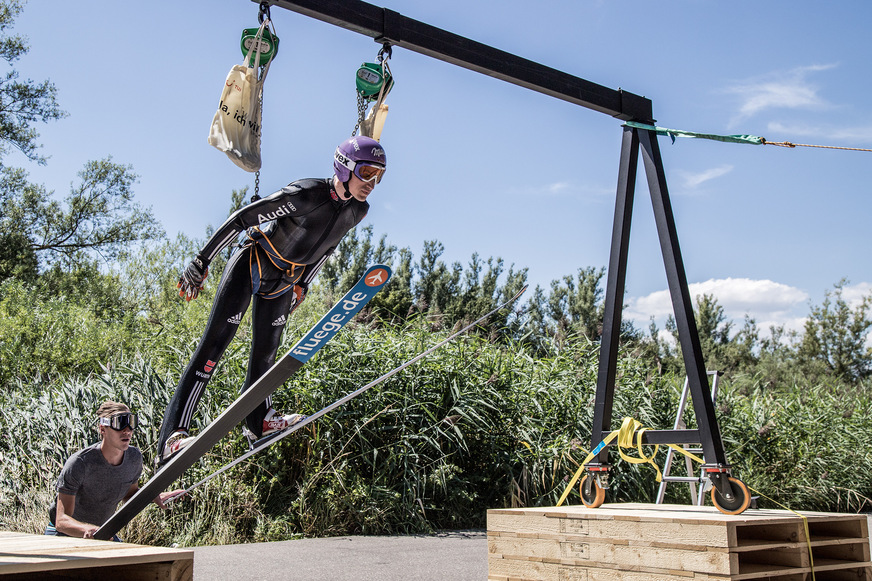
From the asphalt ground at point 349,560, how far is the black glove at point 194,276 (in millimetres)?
2200

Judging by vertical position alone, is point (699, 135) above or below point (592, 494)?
above

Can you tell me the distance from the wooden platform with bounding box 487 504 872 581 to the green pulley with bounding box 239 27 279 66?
2.77 metres

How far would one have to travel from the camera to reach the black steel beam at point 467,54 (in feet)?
12.1

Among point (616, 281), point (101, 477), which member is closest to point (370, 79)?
point (616, 281)

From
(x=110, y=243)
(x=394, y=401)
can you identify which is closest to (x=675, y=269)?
(x=394, y=401)

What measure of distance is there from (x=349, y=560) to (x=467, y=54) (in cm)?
372

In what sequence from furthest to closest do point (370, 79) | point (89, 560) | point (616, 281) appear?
point (616, 281) → point (370, 79) → point (89, 560)

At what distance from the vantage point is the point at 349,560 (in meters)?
5.23

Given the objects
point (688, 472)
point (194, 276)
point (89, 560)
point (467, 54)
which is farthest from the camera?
point (688, 472)

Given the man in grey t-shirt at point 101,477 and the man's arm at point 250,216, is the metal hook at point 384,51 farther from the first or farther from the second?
the man in grey t-shirt at point 101,477

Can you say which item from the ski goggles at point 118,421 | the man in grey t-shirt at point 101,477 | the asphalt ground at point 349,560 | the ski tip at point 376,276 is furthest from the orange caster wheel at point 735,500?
the ski goggles at point 118,421

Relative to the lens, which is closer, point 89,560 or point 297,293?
point 89,560

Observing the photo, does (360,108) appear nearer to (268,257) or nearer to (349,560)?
(268,257)

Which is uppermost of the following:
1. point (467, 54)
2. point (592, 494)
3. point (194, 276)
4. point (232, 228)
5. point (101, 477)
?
point (467, 54)
